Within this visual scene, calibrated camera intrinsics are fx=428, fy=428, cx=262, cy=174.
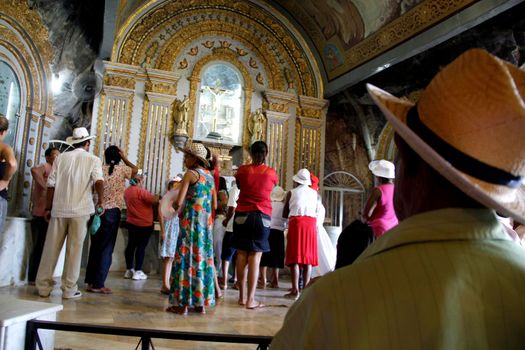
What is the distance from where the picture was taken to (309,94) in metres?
10.8

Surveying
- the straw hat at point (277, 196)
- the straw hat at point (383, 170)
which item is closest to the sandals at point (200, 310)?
the straw hat at point (383, 170)

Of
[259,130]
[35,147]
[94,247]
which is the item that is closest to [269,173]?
[94,247]

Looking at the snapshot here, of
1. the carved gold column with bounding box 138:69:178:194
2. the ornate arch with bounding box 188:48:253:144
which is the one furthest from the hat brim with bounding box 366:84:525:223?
the ornate arch with bounding box 188:48:253:144

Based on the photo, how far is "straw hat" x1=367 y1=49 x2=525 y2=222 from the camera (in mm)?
752

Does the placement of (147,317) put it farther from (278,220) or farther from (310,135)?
(310,135)

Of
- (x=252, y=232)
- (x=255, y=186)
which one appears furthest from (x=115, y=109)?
(x=252, y=232)

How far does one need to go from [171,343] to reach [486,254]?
8.51 ft

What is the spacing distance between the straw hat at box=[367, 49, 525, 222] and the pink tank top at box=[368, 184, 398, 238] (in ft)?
10.5

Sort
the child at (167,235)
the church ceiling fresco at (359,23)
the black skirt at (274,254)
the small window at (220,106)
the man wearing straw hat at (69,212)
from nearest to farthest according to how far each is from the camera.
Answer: the child at (167,235), the man wearing straw hat at (69,212), the black skirt at (274,254), the church ceiling fresco at (359,23), the small window at (220,106)

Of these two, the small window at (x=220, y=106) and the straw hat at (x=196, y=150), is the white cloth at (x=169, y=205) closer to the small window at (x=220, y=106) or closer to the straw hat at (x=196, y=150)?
the straw hat at (x=196, y=150)

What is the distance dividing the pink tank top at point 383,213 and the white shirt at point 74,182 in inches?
111

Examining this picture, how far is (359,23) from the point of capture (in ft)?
30.1

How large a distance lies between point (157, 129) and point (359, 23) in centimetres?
494

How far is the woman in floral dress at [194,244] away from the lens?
152 inches
